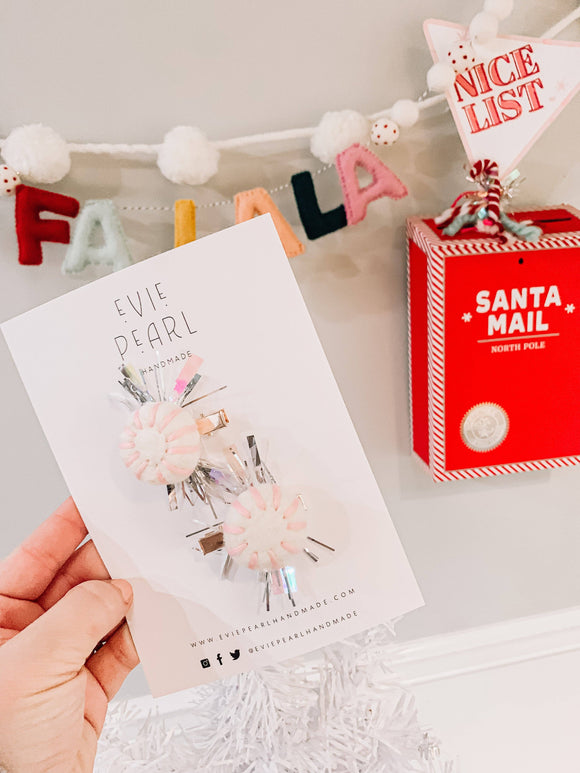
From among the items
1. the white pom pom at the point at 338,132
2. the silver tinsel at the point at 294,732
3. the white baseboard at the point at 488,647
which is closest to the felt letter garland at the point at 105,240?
the white pom pom at the point at 338,132

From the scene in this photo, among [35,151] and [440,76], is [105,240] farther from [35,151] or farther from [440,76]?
[440,76]

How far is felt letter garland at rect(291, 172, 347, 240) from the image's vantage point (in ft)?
2.13

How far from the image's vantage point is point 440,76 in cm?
62

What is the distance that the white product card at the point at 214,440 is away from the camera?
52 centimetres

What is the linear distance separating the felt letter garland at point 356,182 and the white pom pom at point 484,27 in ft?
0.50

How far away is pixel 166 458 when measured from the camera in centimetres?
50

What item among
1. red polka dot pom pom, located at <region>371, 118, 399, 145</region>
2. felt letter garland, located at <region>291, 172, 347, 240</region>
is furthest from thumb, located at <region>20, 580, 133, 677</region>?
red polka dot pom pom, located at <region>371, 118, 399, 145</region>

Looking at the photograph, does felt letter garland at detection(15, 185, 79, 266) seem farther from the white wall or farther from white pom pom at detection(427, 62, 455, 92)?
white pom pom at detection(427, 62, 455, 92)

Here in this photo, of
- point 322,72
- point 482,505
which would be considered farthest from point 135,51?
point 482,505

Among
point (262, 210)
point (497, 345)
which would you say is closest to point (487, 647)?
point (497, 345)

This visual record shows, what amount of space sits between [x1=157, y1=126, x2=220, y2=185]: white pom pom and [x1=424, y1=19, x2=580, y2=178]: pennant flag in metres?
0.26

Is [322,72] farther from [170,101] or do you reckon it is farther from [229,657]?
[229,657]

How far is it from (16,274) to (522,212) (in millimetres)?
597

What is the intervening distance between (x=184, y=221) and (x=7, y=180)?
0.61 ft
